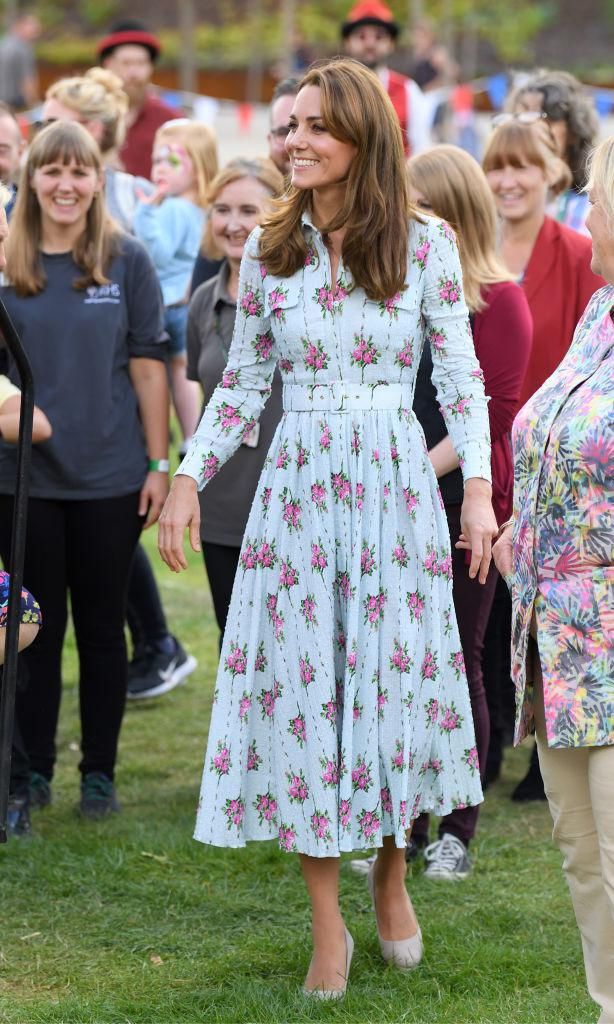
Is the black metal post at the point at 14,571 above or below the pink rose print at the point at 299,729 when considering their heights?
above

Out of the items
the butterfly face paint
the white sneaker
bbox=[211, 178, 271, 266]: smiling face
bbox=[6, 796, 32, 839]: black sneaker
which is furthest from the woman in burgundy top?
the butterfly face paint

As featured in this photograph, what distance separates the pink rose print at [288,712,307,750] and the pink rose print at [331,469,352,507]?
0.53 metres

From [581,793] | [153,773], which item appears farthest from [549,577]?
[153,773]

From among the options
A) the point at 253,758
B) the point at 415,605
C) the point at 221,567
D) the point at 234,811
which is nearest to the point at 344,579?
the point at 415,605

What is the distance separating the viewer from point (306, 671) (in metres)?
3.78

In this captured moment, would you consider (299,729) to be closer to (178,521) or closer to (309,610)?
(309,610)

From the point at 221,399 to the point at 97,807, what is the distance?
6.68ft

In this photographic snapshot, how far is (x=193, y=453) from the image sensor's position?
3904 millimetres

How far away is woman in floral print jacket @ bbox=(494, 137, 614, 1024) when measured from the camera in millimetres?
3191

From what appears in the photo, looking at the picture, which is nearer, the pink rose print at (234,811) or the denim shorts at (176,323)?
the pink rose print at (234,811)

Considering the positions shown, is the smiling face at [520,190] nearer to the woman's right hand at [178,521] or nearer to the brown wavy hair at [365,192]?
the brown wavy hair at [365,192]

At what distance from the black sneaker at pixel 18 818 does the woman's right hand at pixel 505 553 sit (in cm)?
236

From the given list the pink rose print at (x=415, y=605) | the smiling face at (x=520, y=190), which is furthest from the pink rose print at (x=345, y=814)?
the smiling face at (x=520, y=190)

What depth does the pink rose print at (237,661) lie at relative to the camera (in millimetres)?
3869
